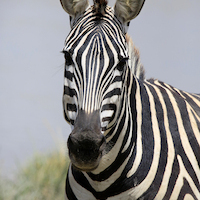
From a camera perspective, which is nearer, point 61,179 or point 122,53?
point 122,53

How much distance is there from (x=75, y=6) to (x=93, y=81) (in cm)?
101

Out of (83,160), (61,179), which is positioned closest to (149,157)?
(83,160)

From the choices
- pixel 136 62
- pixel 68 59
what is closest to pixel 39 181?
pixel 136 62

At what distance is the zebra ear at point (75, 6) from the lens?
355cm

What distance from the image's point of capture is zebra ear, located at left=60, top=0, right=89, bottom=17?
3.55 metres

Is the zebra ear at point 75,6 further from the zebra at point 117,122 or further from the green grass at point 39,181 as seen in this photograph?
the green grass at point 39,181

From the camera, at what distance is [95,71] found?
3.04 meters

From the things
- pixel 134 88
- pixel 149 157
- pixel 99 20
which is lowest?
pixel 149 157

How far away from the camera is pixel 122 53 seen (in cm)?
319

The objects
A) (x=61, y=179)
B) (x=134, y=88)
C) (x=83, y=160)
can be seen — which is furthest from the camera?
(x=61, y=179)

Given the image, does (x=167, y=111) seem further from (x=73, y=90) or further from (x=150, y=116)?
(x=73, y=90)

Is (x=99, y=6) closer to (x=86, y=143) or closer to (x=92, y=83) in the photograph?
(x=92, y=83)

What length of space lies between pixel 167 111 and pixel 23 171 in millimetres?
5060

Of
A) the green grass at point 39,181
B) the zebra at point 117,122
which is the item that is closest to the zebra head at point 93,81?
the zebra at point 117,122
